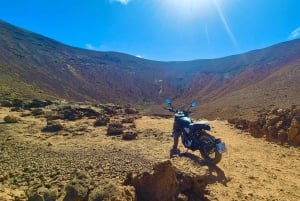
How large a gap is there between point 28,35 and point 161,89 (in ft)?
123

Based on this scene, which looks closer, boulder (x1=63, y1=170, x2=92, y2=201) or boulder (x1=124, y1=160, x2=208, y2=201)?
boulder (x1=63, y1=170, x2=92, y2=201)

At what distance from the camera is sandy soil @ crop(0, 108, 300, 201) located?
6.57 metres

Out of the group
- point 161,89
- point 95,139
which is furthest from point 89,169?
point 161,89

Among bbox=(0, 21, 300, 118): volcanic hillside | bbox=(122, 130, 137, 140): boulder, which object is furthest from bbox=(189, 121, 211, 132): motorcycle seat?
bbox=(0, 21, 300, 118): volcanic hillside

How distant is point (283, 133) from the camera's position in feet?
38.2

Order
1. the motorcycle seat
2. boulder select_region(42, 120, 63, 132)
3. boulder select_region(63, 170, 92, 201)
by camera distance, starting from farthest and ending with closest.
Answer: boulder select_region(42, 120, 63, 132) → the motorcycle seat → boulder select_region(63, 170, 92, 201)

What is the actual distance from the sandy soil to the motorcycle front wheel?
191mm

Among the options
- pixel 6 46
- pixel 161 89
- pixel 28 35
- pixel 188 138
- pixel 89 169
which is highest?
pixel 28 35

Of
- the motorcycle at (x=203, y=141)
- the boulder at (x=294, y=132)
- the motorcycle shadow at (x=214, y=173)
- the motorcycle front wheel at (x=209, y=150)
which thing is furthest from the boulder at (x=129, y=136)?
the boulder at (x=294, y=132)

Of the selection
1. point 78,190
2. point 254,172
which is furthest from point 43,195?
point 254,172

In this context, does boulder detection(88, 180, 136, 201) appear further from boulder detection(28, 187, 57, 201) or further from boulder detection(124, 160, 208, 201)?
boulder detection(28, 187, 57, 201)

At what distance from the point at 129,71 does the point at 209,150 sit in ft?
241

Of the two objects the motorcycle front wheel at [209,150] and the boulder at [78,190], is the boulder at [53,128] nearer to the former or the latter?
the motorcycle front wheel at [209,150]

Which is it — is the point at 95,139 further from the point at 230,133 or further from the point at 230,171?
the point at 230,133
